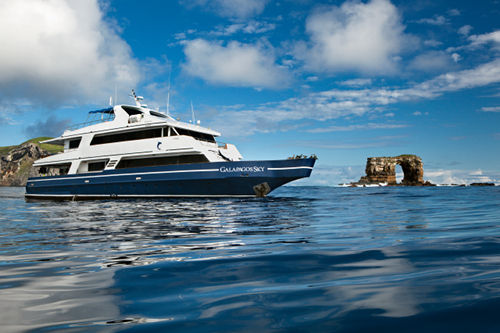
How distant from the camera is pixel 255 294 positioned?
1.85 meters

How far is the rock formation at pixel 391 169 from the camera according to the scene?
88125 mm

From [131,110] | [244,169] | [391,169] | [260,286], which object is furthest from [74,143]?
[391,169]

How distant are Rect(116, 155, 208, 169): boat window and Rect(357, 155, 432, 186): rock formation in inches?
3112

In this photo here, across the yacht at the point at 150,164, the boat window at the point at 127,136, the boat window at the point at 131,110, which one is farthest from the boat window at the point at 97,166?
the boat window at the point at 131,110

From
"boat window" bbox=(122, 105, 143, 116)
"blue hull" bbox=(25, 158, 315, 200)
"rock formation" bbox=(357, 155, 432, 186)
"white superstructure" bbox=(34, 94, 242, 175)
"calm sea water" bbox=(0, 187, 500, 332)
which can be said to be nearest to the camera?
"calm sea water" bbox=(0, 187, 500, 332)

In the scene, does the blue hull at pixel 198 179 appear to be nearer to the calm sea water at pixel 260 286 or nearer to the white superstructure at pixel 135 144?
the white superstructure at pixel 135 144

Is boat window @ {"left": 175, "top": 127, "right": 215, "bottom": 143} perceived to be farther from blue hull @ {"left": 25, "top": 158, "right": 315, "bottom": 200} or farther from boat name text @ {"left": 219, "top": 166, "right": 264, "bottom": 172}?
boat name text @ {"left": 219, "top": 166, "right": 264, "bottom": 172}

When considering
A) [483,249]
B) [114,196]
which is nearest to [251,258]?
[483,249]

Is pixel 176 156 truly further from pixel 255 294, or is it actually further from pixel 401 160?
pixel 401 160

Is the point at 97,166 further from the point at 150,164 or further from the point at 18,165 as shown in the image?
the point at 18,165

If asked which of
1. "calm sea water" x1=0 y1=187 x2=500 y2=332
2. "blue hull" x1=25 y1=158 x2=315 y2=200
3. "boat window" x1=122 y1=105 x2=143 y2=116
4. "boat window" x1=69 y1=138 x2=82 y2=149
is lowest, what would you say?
"calm sea water" x1=0 y1=187 x2=500 y2=332

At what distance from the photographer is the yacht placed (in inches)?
627

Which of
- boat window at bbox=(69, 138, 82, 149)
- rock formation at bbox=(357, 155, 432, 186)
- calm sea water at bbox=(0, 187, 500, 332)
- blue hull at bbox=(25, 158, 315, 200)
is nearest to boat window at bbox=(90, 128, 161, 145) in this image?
boat window at bbox=(69, 138, 82, 149)

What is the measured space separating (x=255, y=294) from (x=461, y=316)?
3.29 ft
